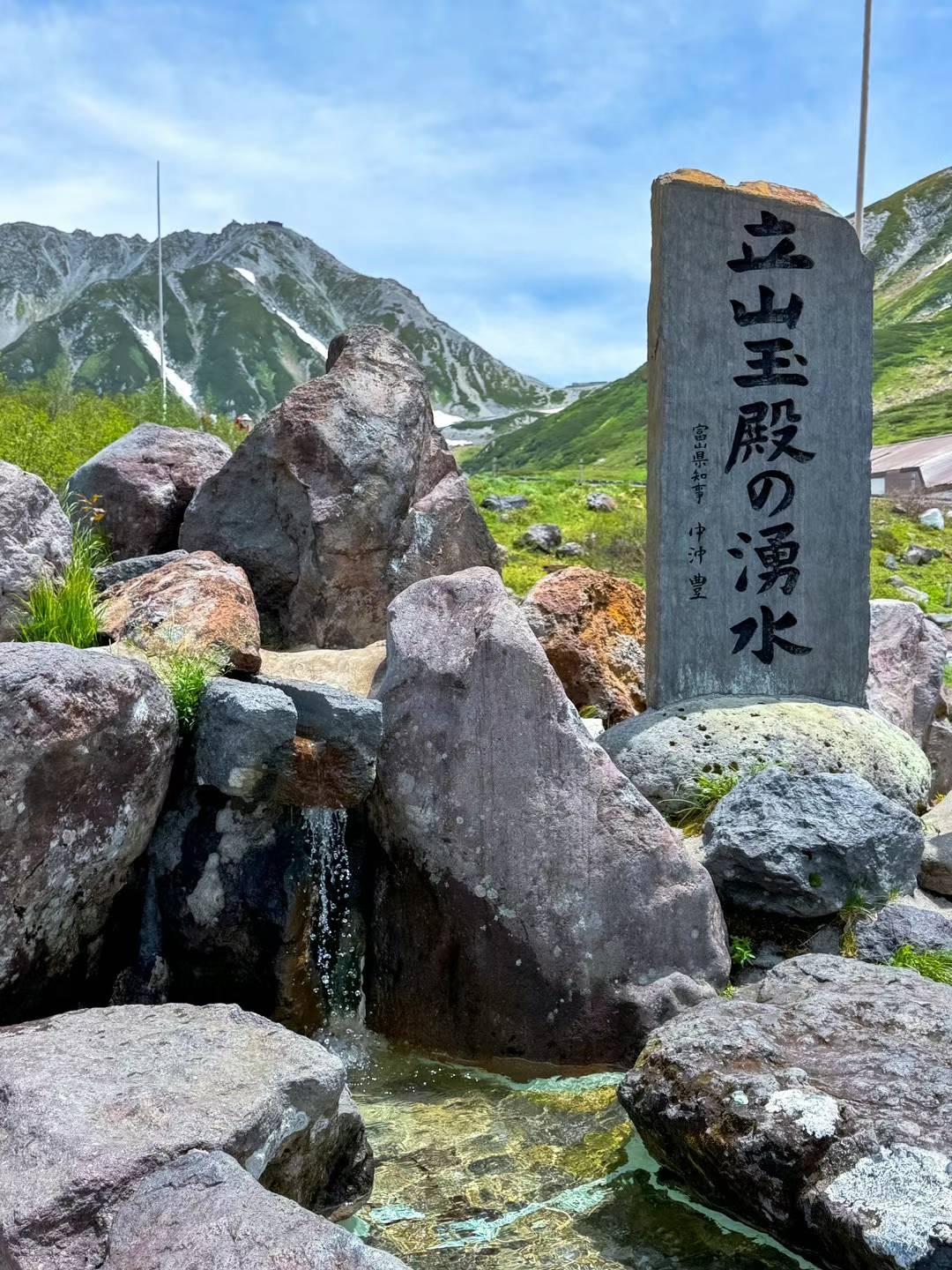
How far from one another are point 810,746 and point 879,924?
2.08 m

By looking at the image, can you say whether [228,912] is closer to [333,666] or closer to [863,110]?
[333,666]

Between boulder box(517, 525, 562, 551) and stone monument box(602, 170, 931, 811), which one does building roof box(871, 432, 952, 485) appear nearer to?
boulder box(517, 525, 562, 551)

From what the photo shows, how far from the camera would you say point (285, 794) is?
745 centimetres

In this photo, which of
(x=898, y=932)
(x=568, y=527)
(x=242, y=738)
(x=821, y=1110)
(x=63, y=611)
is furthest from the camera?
(x=568, y=527)

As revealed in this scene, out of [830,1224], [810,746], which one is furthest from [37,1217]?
[810,746]

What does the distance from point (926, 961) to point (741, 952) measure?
1215 millimetres

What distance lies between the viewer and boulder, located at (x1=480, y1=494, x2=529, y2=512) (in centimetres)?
2531

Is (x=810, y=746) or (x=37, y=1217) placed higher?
(x=810, y=746)

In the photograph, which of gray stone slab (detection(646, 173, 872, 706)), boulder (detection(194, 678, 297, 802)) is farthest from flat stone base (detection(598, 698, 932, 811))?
boulder (detection(194, 678, 297, 802))

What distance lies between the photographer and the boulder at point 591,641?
1123 centimetres

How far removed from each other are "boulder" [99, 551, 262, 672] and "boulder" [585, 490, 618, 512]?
1791cm

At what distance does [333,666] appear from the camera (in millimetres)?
10039

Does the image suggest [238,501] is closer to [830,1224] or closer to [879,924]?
[879,924]

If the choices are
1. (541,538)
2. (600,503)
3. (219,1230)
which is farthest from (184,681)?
(600,503)
